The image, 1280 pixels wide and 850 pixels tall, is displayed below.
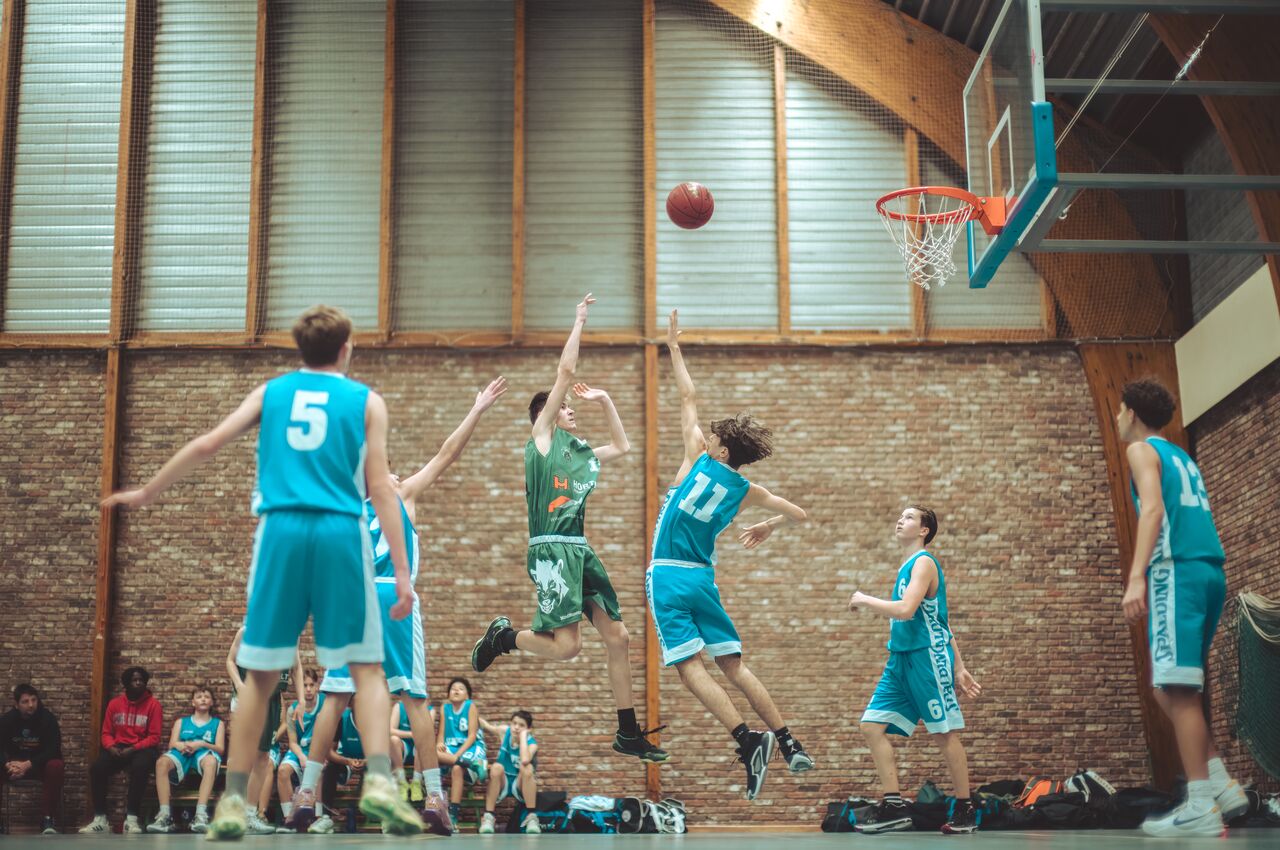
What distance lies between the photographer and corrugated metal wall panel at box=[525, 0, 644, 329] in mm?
13320

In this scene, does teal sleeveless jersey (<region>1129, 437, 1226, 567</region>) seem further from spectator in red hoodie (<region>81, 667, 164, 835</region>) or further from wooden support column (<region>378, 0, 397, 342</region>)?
spectator in red hoodie (<region>81, 667, 164, 835</region>)

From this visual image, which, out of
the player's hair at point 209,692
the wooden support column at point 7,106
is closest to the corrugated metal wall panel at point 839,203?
the player's hair at point 209,692

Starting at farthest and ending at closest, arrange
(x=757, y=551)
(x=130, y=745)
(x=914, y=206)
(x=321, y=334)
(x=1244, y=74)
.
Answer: (x=914, y=206) → (x=757, y=551) → (x=130, y=745) → (x=1244, y=74) → (x=321, y=334)

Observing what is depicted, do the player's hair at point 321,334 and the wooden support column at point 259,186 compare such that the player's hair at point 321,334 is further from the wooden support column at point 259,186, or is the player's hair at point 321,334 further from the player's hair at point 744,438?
the wooden support column at point 259,186

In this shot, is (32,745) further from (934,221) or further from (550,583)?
(934,221)

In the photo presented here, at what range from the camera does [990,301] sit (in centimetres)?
1330

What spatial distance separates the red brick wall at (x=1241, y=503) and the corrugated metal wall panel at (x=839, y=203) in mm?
3269

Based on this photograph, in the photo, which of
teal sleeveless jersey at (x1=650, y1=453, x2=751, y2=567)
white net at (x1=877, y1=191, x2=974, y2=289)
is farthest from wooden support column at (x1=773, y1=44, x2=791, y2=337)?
teal sleeveless jersey at (x1=650, y1=453, x2=751, y2=567)

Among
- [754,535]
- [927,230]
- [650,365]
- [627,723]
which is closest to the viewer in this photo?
[627,723]

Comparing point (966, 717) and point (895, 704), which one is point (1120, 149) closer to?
point (966, 717)

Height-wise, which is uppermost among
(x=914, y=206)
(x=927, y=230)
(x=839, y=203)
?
(x=839, y=203)

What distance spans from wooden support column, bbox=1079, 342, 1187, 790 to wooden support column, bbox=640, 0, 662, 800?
4.47 m

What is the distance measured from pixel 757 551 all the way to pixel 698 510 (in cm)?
564

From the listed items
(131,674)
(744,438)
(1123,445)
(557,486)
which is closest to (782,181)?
(1123,445)
